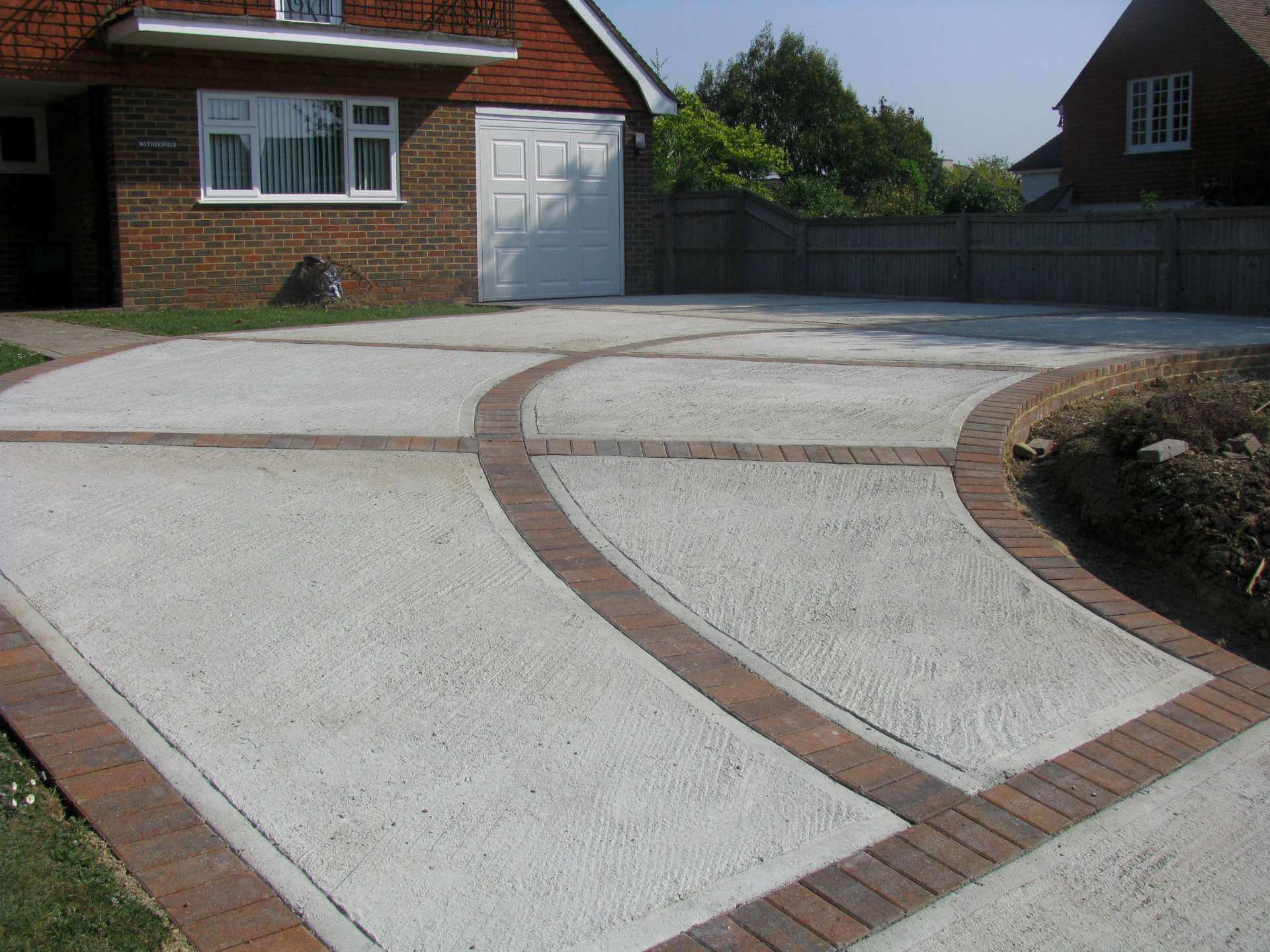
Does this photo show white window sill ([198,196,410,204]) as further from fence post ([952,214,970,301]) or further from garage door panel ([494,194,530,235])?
fence post ([952,214,970,301])

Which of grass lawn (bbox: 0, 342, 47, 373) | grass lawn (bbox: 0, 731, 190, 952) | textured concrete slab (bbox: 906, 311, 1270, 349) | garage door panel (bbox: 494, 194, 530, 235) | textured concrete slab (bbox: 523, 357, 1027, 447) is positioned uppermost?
garage door panel (bbox: 494, 194, 530, 235)

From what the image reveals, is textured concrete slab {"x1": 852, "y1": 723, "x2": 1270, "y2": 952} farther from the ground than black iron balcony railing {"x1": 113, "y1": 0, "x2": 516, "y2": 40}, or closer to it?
Answer: closer to it

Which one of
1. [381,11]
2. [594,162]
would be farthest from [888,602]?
[594,162]

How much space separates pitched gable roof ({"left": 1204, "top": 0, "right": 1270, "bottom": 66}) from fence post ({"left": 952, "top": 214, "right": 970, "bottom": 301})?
1072 centimetres

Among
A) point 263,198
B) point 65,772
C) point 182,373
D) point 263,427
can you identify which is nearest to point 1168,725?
point 65,772

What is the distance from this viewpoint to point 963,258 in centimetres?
1873

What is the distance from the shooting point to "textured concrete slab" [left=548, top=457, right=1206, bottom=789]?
13.7 feet

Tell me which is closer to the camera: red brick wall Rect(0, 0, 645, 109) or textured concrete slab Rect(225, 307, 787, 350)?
textured concrete slab Rect(225, 307, 787, 350)

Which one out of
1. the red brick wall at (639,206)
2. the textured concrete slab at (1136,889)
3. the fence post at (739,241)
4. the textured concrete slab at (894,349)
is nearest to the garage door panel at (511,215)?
the red brick wall at (639,206)

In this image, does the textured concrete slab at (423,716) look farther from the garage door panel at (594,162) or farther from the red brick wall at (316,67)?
the garage door panel at (594,162)

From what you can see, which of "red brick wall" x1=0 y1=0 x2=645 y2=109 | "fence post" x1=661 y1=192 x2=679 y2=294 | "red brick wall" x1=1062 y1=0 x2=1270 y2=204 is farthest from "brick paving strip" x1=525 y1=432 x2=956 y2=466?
"red brick wall" x1=1062 y1=0 x2=1270 y2=204

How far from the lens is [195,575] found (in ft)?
15.8

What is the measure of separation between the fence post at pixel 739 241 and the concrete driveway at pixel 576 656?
1380cm

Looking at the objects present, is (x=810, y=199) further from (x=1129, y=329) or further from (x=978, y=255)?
(x=1129, y=329)
